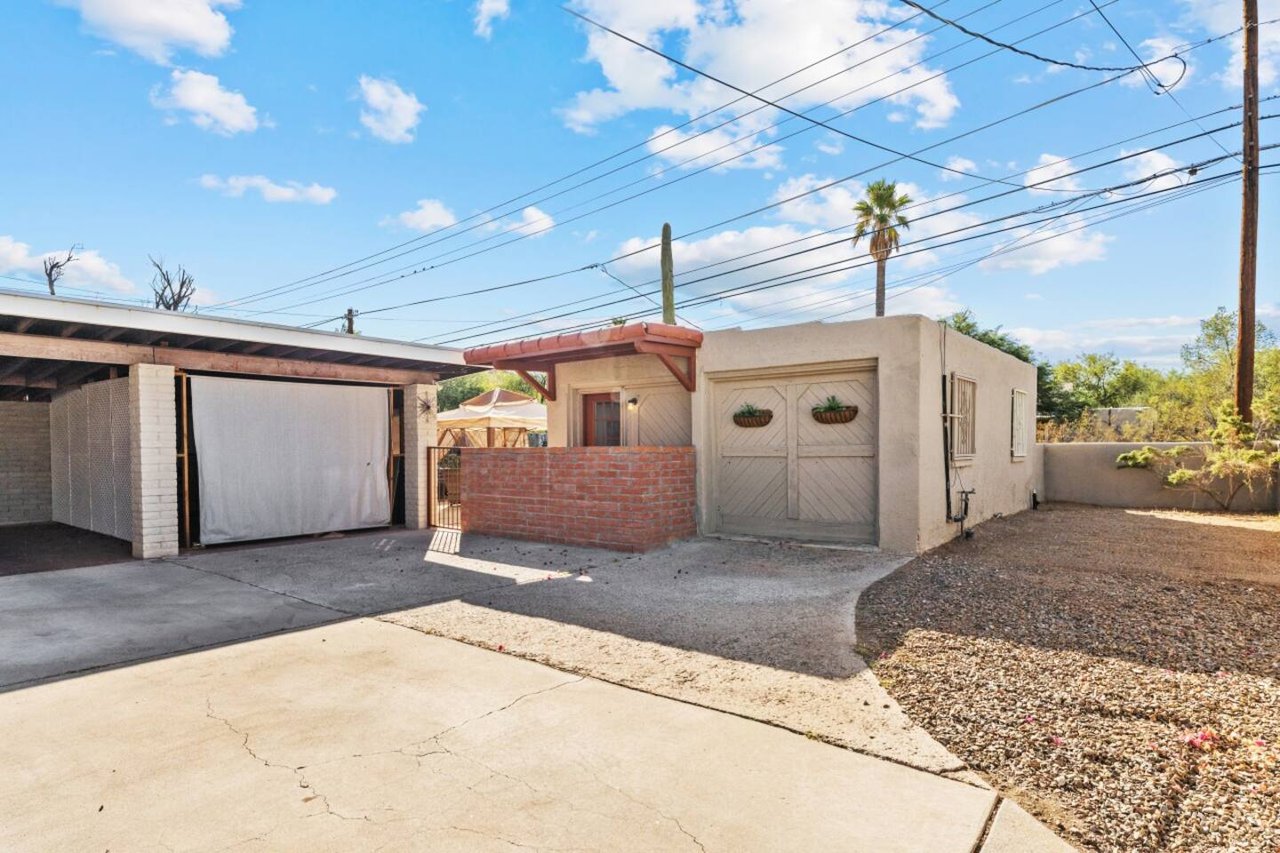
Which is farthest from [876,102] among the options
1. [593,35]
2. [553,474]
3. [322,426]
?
[322,426]

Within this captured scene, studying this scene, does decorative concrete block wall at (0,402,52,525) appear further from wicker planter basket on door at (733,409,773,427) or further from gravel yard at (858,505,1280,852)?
gravel yard at (858,505,1280,852)

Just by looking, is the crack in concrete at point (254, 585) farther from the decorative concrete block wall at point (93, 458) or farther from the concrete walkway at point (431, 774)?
the decorative concrete block wall at point (93, 458)

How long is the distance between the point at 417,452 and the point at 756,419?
527 centimetres

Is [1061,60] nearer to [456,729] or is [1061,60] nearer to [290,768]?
[456,729]

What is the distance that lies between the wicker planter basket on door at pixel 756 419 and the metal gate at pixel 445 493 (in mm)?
3911

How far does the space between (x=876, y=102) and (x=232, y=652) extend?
10.6 m

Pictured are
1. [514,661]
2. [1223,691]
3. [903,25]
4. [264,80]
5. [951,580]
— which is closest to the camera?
[1223,691]

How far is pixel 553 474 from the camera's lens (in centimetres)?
809

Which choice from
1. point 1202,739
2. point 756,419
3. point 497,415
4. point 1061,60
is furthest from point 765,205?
point 1202,739

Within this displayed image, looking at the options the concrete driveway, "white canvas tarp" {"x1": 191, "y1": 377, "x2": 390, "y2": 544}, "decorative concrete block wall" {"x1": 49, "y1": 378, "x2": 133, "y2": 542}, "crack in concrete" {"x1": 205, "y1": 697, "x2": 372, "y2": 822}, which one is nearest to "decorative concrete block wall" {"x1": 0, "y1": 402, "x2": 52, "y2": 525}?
"decorative concrete block wall" {"x1": 49, "y1": 378, "x2": 133, "y2": 542}

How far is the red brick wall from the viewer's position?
294 inches

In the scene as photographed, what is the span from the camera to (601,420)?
9594 millimetres

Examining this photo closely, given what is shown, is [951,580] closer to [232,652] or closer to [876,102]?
[232,652]

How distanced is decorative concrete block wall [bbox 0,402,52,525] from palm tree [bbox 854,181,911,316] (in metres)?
18.1
